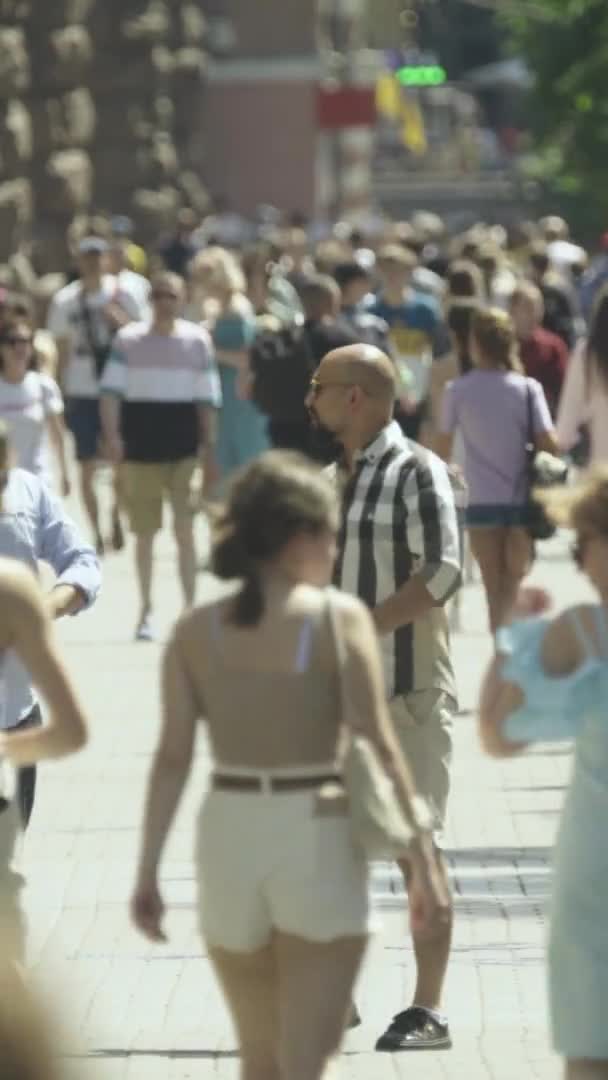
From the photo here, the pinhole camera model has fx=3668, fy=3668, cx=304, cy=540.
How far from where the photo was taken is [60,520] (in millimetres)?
8203

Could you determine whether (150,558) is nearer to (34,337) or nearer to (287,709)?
(34,337)

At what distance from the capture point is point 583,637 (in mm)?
6270

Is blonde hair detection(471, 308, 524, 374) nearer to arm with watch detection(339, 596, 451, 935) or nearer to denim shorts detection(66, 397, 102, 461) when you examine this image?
arm with watch detection(339, 596, 451, 935)

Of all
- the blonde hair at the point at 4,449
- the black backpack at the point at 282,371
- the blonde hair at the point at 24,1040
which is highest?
the blonde hair at the point at 24,1040

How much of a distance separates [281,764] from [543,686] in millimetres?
464

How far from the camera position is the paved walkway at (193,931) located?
27.4 feet

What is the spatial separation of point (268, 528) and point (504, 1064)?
2416 mm

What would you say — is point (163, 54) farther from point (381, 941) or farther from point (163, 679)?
point (163, 679)

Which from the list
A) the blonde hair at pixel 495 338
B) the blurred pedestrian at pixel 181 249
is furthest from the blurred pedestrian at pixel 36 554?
the blurred pedestrian at pixel 181 249

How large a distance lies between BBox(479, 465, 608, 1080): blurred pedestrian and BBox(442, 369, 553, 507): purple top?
24.8 feet

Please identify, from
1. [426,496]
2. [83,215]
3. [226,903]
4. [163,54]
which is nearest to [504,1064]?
[426,496]

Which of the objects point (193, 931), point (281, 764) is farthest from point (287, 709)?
point (193, 931)

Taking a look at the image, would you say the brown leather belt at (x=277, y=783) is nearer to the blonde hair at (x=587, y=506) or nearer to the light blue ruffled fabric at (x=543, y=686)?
the light blue ruffled fabric at (x=543, y=686)

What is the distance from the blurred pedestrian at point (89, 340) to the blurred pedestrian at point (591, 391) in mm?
9714
